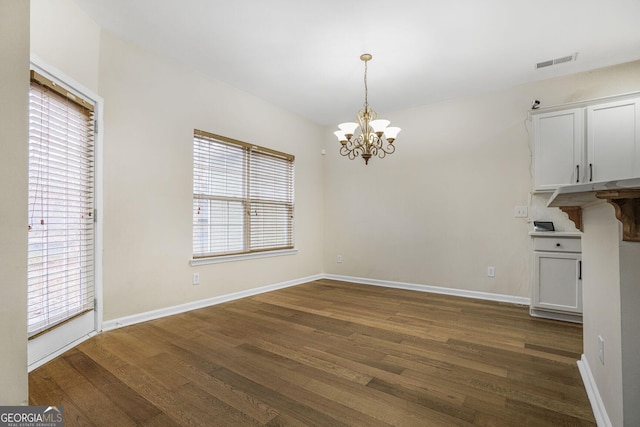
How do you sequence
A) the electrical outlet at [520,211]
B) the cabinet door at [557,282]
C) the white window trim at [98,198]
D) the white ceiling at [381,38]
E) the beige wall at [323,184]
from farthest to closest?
the electrical outlet at [520,211]
the cabinet door at [557,282]
the beige wall at [323,184]
the white window trim at [98,198]
the white ceiling at [381,38]

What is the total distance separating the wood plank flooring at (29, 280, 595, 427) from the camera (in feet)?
5.17

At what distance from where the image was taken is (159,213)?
317cm

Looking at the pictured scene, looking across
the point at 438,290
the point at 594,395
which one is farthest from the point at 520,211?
the point at 594,395

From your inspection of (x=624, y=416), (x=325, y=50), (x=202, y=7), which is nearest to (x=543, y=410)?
(x=624, y=416)

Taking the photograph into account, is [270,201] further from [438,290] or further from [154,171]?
[438,290]

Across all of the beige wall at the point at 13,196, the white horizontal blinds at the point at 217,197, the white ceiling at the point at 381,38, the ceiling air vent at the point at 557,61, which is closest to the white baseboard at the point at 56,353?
the white horizontal blinds at the point at 217,197

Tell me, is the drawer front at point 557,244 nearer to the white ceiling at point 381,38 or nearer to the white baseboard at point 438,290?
the white baseboard at point 438,290

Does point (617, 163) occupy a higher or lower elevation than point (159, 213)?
higher

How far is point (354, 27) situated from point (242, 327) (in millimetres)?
2956

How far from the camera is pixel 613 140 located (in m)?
2.99

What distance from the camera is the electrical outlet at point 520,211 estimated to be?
12.2 ft

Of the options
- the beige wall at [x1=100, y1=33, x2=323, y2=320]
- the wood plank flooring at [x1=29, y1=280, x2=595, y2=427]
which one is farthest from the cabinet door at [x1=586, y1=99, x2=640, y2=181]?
the beige wall at [x1=100, y1=33, x2=323, y2=320]

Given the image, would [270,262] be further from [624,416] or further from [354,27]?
[624,416]

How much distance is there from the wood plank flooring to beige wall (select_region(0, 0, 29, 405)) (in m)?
0.89
